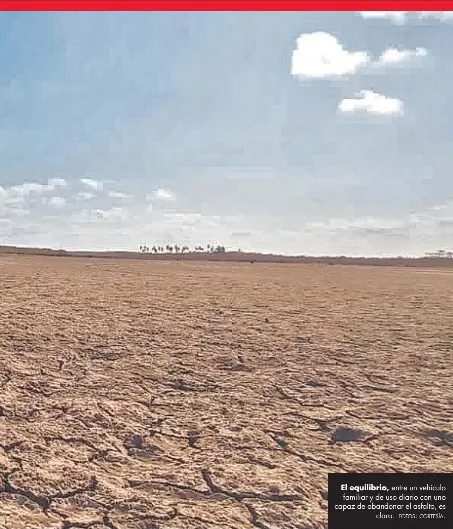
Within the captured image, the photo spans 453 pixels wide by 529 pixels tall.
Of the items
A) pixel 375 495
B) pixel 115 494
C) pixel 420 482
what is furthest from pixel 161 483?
pixel 420 482

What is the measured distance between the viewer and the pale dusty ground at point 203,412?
3.34 m

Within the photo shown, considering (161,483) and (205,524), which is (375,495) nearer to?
(205,524)

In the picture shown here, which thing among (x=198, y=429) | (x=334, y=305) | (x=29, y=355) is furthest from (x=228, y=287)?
(x=198, y=429)

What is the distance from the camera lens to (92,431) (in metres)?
4.22

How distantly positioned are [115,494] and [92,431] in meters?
0.90

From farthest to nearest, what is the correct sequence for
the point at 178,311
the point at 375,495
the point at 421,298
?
the point at 421,298, the point at 178,311, the point at 375,495

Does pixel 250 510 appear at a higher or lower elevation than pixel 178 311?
lower

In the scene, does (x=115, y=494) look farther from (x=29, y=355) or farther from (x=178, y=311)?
(x=178, y=311)

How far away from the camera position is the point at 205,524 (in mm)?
3123

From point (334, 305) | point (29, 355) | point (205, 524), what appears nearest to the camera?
point (205, 524)

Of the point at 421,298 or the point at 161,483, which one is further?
the point at 421,298

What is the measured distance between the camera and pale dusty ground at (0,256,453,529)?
334 centimetres

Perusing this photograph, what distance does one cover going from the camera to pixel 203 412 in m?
4.64

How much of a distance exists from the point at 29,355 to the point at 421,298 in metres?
8.96
